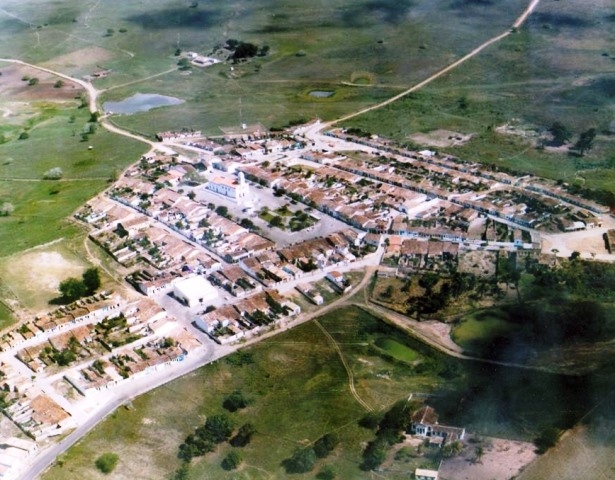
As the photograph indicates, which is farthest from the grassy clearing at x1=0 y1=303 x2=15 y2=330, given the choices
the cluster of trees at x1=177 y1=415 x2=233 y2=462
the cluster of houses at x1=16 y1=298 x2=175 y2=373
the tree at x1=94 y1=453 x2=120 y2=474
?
the cluster of trees at x1=177 y1=415 x2=233 y2=462

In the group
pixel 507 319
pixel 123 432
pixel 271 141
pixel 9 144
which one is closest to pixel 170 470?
pixel 123 432

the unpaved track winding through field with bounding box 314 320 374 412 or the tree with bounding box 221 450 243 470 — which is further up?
the tree with bounding box 221 450 243 470

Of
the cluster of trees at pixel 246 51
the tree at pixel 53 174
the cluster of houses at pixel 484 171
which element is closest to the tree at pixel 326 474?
the cluster of houses at pixel 484 171

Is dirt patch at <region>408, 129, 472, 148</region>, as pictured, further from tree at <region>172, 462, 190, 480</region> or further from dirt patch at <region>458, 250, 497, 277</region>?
tree at <region>172, 462, 190, 480</region>

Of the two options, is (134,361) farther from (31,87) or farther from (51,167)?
(31,87)

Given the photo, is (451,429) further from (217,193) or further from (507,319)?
(217,193)

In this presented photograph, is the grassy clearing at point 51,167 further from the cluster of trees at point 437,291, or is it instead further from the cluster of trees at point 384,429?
the cluster of trees at point 384,429
